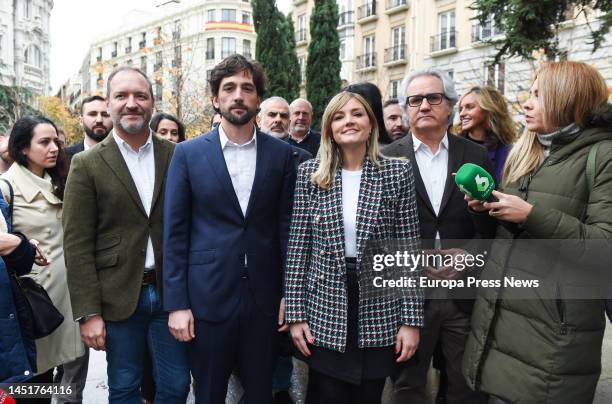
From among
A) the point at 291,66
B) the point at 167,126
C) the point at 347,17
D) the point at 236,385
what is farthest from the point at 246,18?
the point at 236,385

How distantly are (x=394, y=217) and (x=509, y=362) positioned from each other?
0.94 meters

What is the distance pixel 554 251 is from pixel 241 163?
1723 millimetres

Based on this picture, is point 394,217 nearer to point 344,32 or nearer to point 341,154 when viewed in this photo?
point 341,154

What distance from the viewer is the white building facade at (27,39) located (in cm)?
3784

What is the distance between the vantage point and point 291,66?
27.8m

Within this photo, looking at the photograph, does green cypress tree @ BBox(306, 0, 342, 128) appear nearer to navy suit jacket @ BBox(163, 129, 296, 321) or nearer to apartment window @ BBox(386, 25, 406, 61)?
apartment window @ BBox(386, 25, 406, 61)

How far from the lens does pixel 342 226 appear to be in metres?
2.73

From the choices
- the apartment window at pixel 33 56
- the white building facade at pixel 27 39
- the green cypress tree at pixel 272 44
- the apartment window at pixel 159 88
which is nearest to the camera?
the apartment window at pixel 159 88

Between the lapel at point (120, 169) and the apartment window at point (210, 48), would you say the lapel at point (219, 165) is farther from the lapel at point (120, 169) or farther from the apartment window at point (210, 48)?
the apartment window at point (210, 48)

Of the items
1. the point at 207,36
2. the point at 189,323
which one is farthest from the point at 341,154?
the point at 207,36

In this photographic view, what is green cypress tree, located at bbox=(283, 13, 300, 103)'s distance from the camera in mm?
27422

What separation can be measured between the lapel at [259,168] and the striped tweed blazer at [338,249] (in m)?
0.22

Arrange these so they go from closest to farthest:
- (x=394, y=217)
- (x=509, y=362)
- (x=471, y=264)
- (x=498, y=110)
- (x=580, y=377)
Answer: (x=580, y=377), (x=509, y=362), (x=394, y=217), (x=471, y=264), (x=498, y=110)

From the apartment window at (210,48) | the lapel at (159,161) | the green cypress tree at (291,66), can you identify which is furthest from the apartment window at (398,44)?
the apartment window at (210,48)
